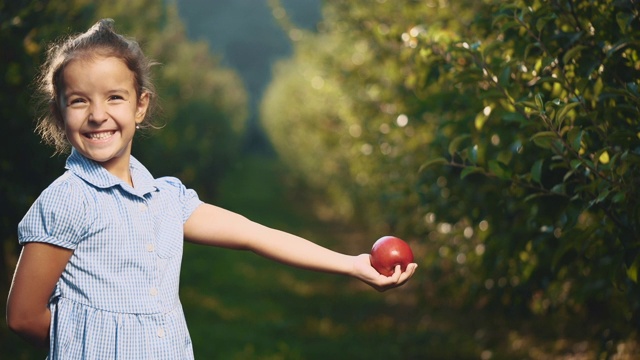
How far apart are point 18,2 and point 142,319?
2.57 meters

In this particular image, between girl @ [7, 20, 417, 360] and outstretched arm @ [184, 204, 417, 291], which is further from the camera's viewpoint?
outstretched arm @ [184, 204, 417, 291]

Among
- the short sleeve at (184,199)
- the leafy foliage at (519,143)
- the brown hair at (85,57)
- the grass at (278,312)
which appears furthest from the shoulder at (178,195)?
the grass at (278,312)

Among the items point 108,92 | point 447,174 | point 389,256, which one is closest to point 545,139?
point 389,256

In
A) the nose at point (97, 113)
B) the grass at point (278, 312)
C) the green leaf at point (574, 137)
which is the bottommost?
the grass at point (278, 312)

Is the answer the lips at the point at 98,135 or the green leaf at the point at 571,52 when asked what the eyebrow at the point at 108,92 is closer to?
the lips at the point at 98,135

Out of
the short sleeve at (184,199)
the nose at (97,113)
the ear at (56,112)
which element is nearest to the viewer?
the nose at (97,113)

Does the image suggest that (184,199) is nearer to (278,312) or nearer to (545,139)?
(545,139)

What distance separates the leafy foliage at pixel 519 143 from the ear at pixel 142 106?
1115mm

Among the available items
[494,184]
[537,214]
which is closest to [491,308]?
[494,184]

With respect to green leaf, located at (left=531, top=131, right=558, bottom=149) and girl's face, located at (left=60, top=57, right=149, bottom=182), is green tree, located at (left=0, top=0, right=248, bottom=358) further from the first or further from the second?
green leaf, located at (left=531, top=131, right=558, bottom=149)

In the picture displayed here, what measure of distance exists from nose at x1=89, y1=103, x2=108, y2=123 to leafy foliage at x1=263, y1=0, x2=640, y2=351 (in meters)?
1.31

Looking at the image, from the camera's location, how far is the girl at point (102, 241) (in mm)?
2105

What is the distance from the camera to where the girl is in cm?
211

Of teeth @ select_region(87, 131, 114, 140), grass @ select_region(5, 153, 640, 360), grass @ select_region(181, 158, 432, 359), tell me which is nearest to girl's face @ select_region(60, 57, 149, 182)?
teeth @ select_region(87, 131, 114, 140)
